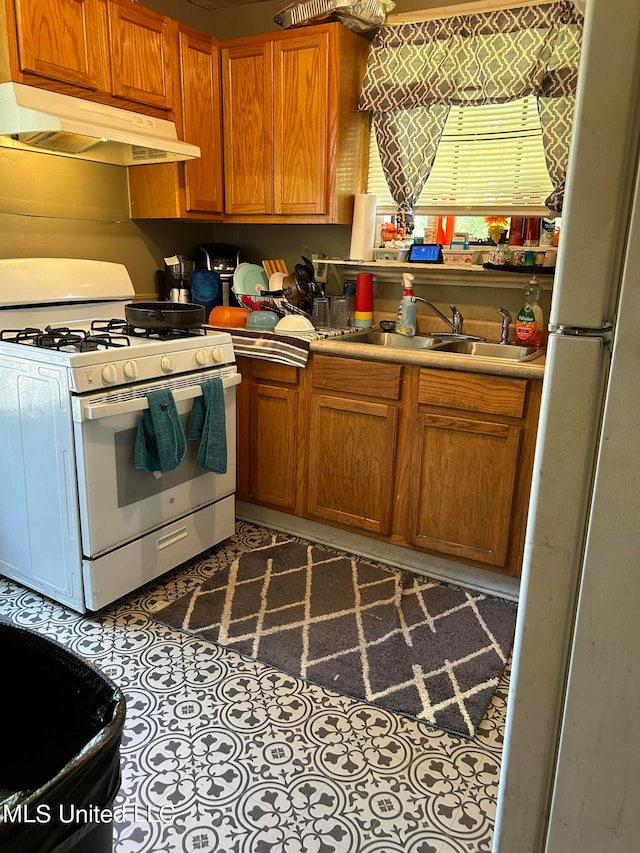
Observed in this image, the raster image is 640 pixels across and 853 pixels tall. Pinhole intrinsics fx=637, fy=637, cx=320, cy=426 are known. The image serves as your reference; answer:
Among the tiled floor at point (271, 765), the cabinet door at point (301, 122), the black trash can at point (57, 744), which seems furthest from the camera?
the cabinet door at point (301, 122)

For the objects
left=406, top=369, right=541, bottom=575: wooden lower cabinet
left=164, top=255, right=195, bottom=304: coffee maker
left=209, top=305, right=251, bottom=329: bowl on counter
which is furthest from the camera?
left=164, top=255, right=195, bottom=304: coffee maker

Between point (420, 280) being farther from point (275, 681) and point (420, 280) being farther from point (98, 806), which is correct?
point (98, 806)

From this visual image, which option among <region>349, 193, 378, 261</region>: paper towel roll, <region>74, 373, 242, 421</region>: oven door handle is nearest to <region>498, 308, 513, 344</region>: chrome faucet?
<region>349, 193, 378, 261</region>: paper towel roll

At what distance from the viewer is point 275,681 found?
2025mm

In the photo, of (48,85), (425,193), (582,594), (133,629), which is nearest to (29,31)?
(48,85)

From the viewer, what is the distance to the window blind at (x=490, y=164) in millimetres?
2746

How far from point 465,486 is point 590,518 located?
5.70 ft

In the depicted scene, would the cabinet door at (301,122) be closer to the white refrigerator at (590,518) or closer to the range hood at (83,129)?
the range hood at (83,129)

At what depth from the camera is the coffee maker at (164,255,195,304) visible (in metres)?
3.35

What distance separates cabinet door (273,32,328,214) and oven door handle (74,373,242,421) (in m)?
1.15

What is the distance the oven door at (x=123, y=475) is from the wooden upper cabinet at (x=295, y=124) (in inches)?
39.8

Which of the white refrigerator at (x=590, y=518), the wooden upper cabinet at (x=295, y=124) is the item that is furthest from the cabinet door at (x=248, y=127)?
Answer: the white refrigerator at (x=590, y=518)

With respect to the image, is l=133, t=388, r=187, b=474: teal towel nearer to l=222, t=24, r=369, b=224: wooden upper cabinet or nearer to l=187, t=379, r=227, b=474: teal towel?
l=187, t=379, r=227, b=474: teal towel

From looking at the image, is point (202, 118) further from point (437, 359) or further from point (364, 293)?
point (437, 359)
